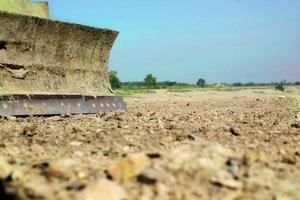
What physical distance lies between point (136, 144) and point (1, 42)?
181 inches

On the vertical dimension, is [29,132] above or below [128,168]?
below

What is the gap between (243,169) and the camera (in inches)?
121

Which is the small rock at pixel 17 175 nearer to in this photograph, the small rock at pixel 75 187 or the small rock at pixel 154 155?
the small rock at pixel 75 187

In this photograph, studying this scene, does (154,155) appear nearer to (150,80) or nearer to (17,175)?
(17,175)

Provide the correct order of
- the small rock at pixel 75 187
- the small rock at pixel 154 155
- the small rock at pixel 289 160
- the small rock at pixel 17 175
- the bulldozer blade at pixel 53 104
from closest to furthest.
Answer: the small rock at pixel 75 187 → the small rock at pixel 17 175 → the small rock at pixel 154 155 → the small rock at pixel 289 160 → the bulldozer blade at pixel 53 104

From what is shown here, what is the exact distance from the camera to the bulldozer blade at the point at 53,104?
24.9ft

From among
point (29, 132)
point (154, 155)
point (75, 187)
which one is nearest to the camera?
point (75, 187)

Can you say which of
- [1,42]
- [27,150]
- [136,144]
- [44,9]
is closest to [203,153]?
[136,144]

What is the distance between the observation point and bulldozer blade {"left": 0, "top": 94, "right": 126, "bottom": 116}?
7.59m

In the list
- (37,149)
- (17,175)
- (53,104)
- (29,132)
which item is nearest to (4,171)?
(17,175)

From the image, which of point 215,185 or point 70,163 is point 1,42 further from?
point 215,185

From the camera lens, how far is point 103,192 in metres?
2.59

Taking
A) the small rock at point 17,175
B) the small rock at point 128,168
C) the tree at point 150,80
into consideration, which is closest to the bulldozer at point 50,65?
the small rock at point 17,175

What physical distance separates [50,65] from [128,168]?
6501 mm
